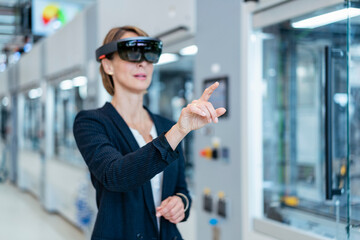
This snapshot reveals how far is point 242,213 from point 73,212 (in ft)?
12.0

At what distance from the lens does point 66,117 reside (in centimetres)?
662

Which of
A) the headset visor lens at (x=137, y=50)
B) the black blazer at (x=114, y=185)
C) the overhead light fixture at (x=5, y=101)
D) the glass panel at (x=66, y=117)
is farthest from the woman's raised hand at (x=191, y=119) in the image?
the overhead light fixture at (x=5, y=101)

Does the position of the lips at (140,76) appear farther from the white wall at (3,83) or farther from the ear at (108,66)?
the white wall at (3,83)

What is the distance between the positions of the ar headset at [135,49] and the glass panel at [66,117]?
173 inches

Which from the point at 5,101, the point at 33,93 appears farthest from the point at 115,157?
the point at 5,101

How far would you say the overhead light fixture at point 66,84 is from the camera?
6.07 metres

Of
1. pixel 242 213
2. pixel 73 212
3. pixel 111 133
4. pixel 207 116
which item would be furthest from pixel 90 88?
pixel 207 116

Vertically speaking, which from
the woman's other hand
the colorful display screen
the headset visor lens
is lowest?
the woman's other hand

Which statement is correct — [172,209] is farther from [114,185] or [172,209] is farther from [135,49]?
[135,49]

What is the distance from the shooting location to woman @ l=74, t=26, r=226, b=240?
1109mm

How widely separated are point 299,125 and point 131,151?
9.64ft

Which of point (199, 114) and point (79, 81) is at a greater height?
point (79, 81)

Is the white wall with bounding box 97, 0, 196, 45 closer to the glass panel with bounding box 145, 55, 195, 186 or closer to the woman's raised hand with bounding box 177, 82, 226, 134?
the woman's raised hand with bounding box 177, 82, 226, 134

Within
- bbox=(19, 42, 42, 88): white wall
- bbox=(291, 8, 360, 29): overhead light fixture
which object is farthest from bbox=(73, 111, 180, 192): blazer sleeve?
bbox=(19, 42, 42, 88): white wall
